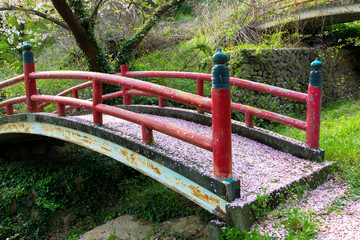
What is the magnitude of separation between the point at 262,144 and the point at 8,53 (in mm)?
14073

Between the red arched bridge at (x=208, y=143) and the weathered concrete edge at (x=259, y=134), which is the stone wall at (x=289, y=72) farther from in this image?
the red arched bridge at (x=208, y=143)

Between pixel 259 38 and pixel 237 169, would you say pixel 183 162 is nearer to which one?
pixel 237 169

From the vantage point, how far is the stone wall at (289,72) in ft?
24.7

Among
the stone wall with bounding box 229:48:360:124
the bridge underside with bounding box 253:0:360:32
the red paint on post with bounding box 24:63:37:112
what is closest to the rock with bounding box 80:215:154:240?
the red paint on post with bounding box 24:63:37:112

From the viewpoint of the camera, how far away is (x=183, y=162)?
2.97 metres

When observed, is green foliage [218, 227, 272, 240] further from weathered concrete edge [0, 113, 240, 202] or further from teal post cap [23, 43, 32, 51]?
teal post cap [23, 43, 32, 51]

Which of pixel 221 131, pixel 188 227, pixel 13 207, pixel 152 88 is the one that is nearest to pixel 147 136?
pixel 152 88

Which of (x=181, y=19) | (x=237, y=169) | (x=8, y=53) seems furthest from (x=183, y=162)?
(x=8, y=53)

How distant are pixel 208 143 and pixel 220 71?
0.66 meters

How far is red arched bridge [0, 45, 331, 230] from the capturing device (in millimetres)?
2561

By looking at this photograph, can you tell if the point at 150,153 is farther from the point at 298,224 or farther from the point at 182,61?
the point at 182,61

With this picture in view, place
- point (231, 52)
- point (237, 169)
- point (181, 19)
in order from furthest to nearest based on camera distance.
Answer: point (181, 19)
point (231, 52)
point (237, 169)

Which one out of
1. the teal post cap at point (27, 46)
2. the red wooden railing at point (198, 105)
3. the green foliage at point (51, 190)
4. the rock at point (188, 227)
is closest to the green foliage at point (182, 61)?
the green foliage at point (51, 190)

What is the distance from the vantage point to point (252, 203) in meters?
2.58
